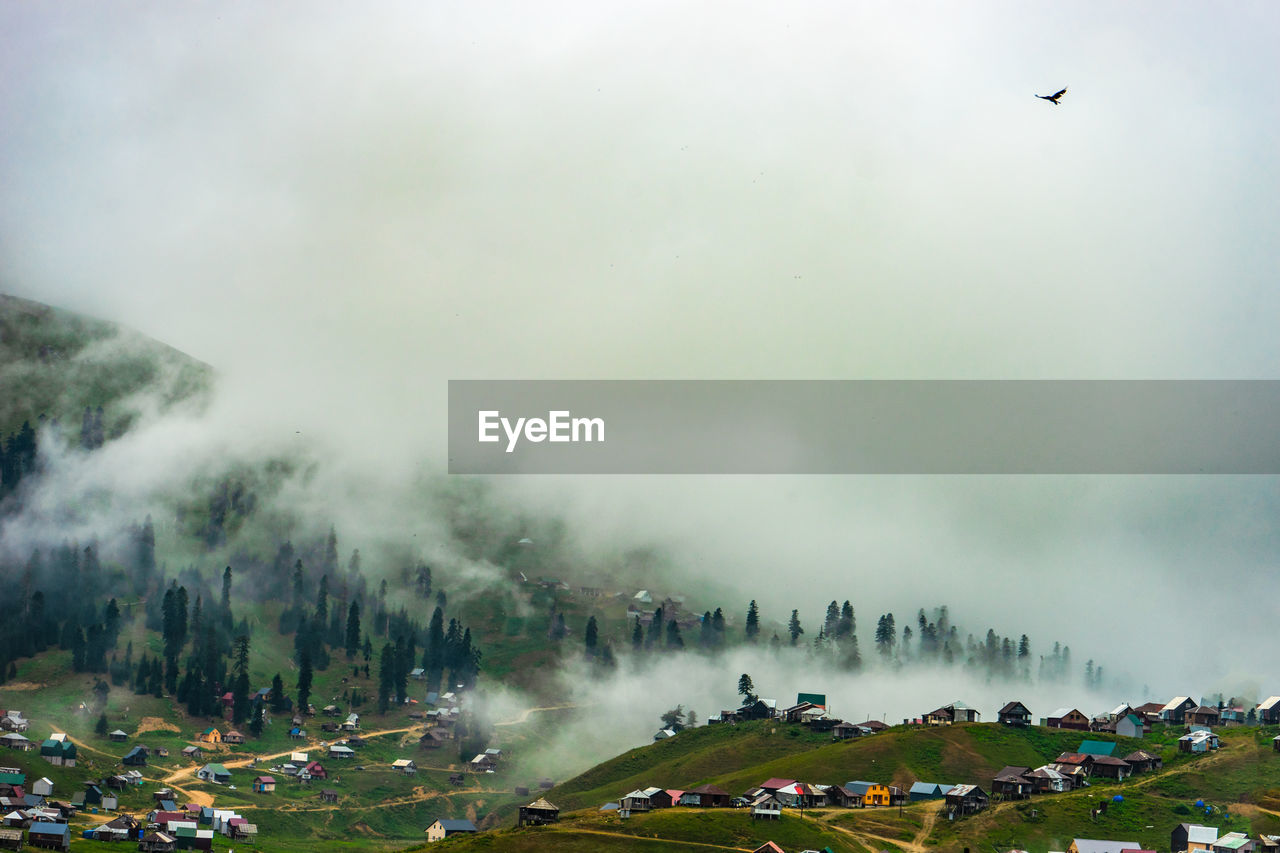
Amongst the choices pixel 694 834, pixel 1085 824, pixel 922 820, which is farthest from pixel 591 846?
pixel 1085 824

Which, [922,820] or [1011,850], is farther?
[922,820]

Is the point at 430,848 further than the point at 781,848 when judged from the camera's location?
Yes

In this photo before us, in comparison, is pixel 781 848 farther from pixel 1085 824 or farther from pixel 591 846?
pixel 1085 824

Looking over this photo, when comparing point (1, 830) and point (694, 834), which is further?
point (1, 830)

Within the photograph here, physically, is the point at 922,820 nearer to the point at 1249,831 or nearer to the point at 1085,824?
the point at 1085,824

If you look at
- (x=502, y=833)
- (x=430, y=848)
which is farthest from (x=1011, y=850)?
(x=430, y=848)

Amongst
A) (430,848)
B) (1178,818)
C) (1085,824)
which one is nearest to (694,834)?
(430,848)

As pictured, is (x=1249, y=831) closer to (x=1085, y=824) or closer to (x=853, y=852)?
(x=1085, y=824)
